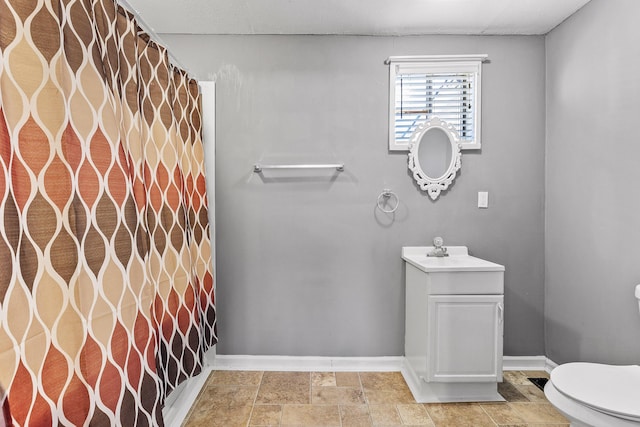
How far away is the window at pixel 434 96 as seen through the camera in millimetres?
2412

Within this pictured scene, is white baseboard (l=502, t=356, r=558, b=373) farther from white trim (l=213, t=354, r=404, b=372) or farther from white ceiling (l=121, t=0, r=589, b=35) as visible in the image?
white ceiling (l=121, t=0, r=589, b=35)

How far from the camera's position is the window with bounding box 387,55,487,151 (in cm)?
241

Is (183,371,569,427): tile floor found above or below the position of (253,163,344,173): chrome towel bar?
below

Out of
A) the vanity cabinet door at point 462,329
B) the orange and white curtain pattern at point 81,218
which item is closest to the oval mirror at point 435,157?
the vanity cabinet door at point 462,329

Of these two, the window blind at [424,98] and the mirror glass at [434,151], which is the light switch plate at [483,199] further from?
the window blind at [424,98]

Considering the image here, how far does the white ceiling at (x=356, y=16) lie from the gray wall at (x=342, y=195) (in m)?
0.09

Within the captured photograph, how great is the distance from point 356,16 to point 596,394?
221cm

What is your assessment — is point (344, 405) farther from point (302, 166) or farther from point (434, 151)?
point (434, 151)

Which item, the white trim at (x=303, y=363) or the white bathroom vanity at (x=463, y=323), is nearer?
the white bathroom vanity at (x=463, y=323)

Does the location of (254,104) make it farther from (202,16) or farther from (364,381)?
(364,381)

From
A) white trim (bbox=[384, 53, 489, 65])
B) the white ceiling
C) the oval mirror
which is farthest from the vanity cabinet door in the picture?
the white ceiling

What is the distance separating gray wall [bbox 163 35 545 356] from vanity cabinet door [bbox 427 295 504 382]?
0.50 m

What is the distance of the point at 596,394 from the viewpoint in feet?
4.12

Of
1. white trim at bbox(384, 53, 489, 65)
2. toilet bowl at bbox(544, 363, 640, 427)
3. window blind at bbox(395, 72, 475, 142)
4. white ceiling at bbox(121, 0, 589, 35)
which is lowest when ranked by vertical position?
toilet bowl at bbox(544, 363, 640, 427)
